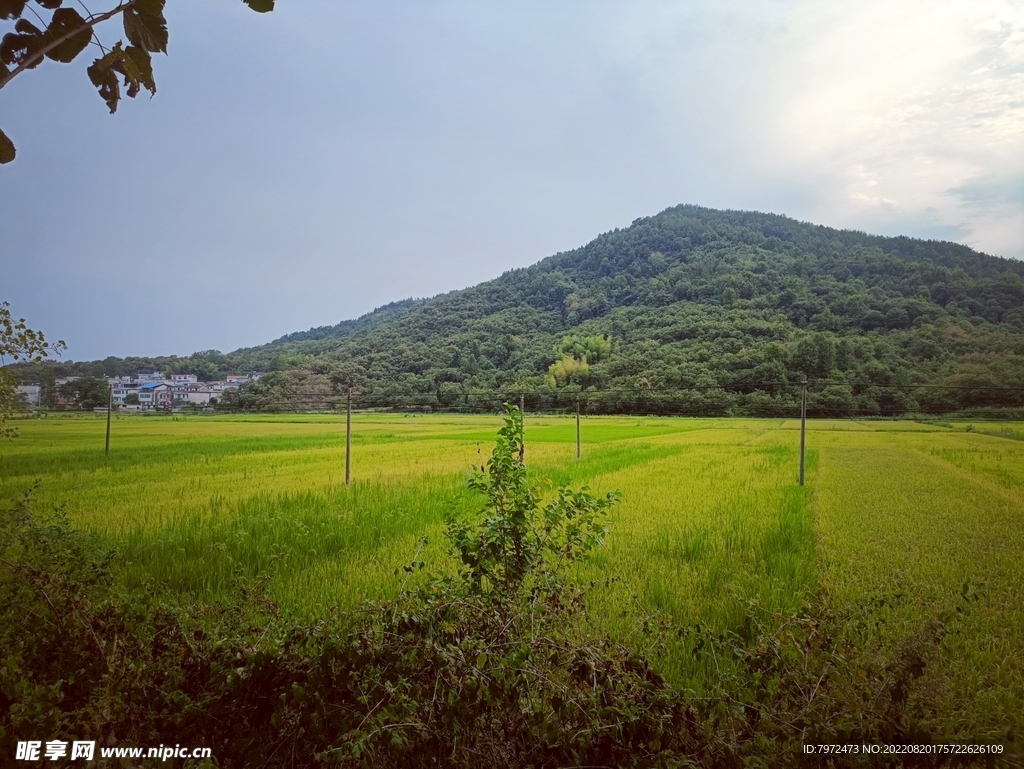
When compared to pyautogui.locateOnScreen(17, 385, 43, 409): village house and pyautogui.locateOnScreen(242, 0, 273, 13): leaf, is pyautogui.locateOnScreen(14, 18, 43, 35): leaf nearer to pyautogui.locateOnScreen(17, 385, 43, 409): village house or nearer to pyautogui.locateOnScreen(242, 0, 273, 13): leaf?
pyautogui.locateOnScreen(242, 0, 273, 13): leaf

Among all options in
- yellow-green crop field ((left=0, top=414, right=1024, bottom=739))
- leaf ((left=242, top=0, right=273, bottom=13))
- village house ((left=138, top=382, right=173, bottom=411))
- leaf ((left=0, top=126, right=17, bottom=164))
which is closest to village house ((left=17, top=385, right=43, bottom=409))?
yellow-green crop field ((left=0, top=414, right=1024, bottom=739))

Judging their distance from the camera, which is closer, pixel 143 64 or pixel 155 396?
Result: pixel 143 64

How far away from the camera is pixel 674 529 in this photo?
4504mm

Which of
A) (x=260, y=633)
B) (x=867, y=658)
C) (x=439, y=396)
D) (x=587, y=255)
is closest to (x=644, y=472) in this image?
(x=439, y=396)

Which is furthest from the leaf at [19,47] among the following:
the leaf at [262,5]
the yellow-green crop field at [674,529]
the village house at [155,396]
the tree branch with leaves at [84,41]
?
the village house at [155,396]

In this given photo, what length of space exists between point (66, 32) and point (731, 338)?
40.3 feet

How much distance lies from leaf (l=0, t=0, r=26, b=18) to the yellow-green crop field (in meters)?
2.48

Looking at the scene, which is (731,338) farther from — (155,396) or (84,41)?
(84,41)

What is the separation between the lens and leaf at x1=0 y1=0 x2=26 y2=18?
0.91m

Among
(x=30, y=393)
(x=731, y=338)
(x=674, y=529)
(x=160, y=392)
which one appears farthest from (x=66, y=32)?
(x=731, y=338)

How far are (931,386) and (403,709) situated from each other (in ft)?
20.7

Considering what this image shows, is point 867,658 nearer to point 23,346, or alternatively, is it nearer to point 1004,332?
point 1004,332

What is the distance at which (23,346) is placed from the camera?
3.07m

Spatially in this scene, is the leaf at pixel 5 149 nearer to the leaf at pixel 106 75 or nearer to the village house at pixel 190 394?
the leaf at pixel 106 75
